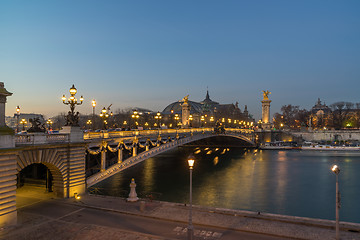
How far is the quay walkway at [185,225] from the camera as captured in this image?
48.9 feet

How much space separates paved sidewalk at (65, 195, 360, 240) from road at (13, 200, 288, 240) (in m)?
0.57

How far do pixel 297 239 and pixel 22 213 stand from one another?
1728 centimetres

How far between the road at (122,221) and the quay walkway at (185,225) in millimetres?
56

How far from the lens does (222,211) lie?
19375mm

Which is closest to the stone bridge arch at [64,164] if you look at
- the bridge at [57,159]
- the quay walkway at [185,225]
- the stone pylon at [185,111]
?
the bridge at [57,159]

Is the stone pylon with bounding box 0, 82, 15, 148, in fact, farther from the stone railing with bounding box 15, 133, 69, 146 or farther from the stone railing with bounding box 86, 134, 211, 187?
the stone railing with bounding box 86, 134, 211, 187

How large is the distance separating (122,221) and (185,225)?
4.07m

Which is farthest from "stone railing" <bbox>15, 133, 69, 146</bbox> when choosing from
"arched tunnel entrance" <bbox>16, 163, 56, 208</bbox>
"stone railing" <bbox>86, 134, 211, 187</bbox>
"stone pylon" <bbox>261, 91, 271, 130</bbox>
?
"stone pylon" <bbox>261, 91, 271, 130</bbox>

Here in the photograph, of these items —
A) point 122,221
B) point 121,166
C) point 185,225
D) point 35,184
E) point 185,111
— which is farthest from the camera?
point 185,111

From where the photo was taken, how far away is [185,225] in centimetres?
1655

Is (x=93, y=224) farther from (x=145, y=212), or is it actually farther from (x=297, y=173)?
(x=297, y=173)

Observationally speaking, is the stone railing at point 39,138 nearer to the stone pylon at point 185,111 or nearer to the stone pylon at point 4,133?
the stone pylon at point 4,133

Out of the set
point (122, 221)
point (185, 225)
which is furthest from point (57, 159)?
point (185, 225)

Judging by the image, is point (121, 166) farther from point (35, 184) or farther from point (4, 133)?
point (4, 133)
